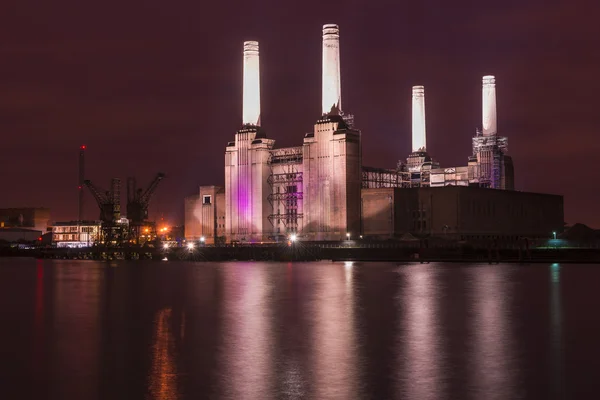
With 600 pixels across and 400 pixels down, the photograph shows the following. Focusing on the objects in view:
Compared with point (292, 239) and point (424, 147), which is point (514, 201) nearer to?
point (424, 147)

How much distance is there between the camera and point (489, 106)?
146 m

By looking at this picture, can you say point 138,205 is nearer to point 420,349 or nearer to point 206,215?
point 206,215

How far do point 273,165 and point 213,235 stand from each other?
727 inches

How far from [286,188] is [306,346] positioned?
11345cm

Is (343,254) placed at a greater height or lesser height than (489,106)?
lesser

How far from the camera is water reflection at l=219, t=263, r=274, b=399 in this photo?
17297 mm

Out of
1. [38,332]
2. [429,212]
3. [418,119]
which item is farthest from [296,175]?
[38,332]

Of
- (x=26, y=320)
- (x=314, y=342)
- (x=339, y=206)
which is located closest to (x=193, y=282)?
(x=26, y=320)

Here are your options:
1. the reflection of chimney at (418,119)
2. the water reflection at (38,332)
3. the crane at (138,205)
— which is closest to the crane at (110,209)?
the crane at (138,205)

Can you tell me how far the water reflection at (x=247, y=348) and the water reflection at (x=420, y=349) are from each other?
10.1 feet

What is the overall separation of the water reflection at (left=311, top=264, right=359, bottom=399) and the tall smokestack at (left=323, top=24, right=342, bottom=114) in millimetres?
88426

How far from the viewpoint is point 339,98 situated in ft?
421

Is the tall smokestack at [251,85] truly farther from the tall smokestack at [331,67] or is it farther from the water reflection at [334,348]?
the water reflection at [334,348]

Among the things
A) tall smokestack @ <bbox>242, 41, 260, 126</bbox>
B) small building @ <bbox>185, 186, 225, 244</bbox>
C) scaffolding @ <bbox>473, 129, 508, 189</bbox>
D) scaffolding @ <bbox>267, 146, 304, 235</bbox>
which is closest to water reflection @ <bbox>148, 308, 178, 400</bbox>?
scaffolding @ <bbox>267, 146, 304, 235</bbox>
